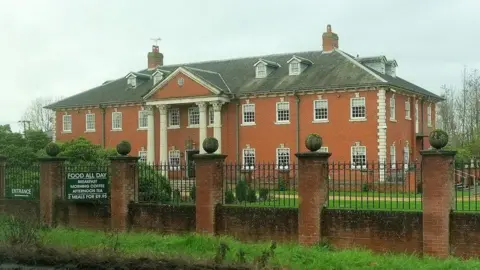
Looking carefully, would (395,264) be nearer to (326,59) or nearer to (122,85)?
(326,59)

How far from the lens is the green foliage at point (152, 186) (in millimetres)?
17969

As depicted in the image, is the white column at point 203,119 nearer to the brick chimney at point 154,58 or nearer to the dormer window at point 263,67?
the dormer window at point 263,67

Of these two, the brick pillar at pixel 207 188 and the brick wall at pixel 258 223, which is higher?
the brick pillar at pixel 207 188

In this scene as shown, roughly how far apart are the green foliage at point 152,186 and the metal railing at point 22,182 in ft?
→ 11.2

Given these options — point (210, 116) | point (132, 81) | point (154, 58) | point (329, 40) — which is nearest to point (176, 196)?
point (210, 116)

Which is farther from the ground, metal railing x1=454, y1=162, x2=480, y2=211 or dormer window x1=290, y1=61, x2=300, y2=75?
dormer window x1=290, y1=61, x2=300, y2=75

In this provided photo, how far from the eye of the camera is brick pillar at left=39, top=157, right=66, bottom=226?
57.5 feet

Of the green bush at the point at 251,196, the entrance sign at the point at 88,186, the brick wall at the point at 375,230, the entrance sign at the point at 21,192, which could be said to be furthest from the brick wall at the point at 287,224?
the green bush at the point at 251,196

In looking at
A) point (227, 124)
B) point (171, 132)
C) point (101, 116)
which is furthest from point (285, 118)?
point (101, 116)

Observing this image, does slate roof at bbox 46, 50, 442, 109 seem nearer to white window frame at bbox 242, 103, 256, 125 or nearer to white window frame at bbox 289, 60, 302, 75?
white window frame at bbox 289, 60, 302, 75

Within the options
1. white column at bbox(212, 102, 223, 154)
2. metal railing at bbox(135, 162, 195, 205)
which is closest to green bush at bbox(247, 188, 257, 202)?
metal railing at bbox(135, 162, 195, 205)

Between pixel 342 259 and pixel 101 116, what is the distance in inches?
1511

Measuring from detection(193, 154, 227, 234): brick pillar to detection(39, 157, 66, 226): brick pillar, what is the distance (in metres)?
5.23

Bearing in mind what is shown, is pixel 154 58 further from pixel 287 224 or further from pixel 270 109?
pixel 287 224
